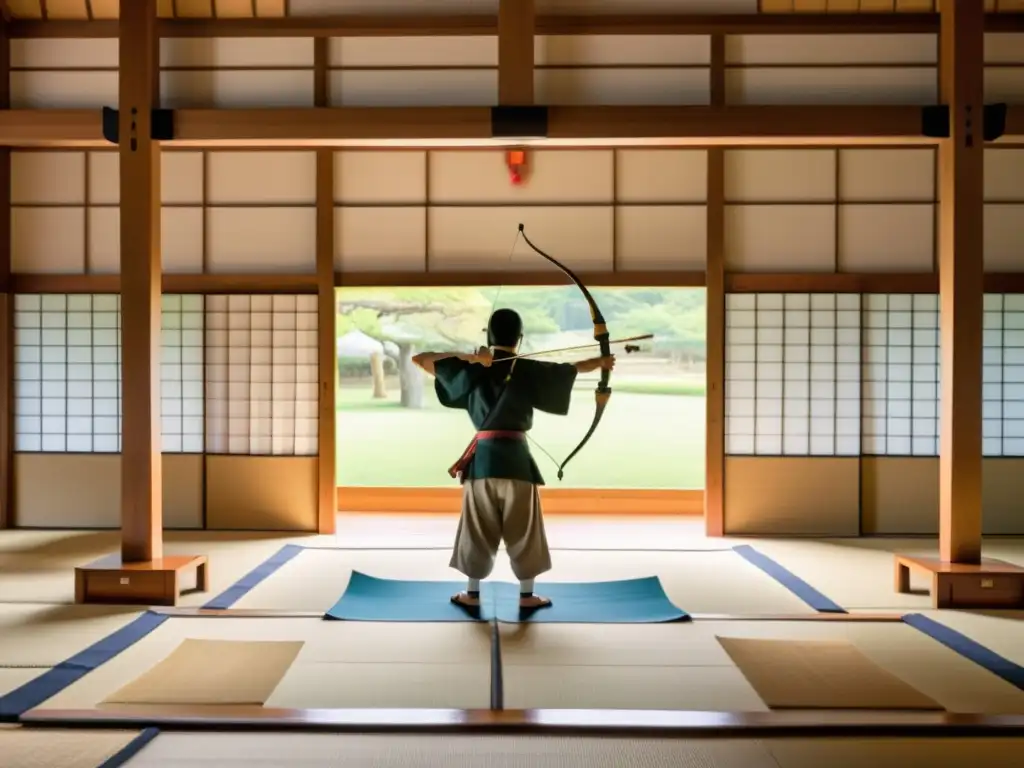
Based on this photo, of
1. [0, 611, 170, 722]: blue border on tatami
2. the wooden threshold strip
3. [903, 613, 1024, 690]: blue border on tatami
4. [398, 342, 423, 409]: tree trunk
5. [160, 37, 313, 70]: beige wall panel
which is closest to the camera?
the wooden threshold strip

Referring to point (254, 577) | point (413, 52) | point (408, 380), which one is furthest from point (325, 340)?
point (408, 380)

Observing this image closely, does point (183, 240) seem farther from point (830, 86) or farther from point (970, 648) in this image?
point (970, 648)

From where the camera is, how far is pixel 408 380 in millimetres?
12672

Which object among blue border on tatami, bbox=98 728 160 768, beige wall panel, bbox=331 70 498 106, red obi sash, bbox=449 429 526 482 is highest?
beige wall panel, bbox=331 70 498 106

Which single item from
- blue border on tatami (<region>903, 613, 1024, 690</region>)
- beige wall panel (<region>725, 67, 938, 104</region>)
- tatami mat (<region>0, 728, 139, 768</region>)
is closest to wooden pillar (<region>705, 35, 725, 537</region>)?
beige wall panel (<region>725, 67, 938, 104</region>)

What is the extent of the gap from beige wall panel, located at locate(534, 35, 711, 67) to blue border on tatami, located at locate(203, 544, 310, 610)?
3.57 m

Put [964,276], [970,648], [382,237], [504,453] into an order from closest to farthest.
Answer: [970,648] → [504,453] → [964,276] → [382,237]

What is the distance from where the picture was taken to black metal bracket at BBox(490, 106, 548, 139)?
4.34 metres

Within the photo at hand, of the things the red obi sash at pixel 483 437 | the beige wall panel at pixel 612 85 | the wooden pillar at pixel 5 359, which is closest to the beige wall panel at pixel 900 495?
the beige wall panel at pixel 612 85

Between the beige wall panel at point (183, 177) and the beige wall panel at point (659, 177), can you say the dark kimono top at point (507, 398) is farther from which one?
the beige wall panel at point (183, 177)

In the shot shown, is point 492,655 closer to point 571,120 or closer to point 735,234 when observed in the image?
point 571,120

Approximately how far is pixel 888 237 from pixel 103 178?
5571 mm

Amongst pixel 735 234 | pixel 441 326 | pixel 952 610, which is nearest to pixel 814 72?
pixel 735 234

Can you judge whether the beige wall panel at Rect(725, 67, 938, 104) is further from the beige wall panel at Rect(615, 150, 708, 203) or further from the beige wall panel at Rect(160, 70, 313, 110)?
the beige wall panel at Rect(160, 70, 313, 110)
